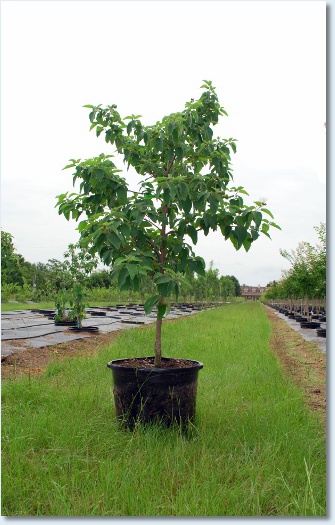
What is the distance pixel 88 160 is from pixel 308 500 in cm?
202

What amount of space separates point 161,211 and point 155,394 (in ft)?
3.81

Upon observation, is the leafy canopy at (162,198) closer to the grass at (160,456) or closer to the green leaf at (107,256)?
the green leaf at (107,256)

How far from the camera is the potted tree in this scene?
232 cm

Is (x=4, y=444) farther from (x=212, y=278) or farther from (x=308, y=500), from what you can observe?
(x=212, y=278)

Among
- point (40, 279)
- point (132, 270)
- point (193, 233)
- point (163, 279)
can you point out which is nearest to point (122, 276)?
point (132, 270)

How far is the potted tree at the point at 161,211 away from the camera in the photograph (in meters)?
2.32

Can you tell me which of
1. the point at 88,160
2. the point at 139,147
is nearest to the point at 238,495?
the point at 88,160

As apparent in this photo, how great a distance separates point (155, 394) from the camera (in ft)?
8.38

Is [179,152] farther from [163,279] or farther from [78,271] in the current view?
[78,271]

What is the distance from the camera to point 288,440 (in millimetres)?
2408

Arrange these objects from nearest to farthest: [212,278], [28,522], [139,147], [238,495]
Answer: [28,522] < [238,495] < [139,147] < [212,278]

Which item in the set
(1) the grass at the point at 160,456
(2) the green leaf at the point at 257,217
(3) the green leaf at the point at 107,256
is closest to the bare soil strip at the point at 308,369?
(1) the grass at the point at 160,456

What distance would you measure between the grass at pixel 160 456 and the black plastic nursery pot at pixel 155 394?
10 centimetres

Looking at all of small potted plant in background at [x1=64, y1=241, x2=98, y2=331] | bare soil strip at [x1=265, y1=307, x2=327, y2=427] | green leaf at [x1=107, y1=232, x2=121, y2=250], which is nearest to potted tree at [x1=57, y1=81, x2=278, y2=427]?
green leaf at [x1=107, y1=232, x2=121, y2=250]
